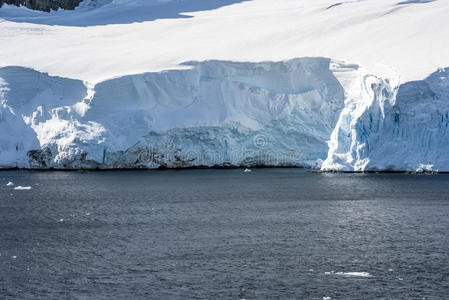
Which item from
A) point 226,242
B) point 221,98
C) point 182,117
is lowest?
point 226,242

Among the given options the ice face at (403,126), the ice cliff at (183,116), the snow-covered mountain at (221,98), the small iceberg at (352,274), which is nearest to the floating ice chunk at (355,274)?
the small iceberg at (352,274)

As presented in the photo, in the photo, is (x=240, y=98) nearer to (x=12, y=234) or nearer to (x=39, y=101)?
(x=39, y=101)

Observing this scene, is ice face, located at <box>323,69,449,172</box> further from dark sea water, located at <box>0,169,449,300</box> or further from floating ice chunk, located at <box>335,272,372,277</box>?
floating ice chunk, located at <box>335,272,372,277</box>

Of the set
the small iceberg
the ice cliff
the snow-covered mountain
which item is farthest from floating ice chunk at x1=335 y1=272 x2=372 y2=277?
the ice cliff

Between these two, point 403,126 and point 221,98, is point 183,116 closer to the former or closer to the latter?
point 221,98

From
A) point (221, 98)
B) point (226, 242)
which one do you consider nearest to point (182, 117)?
point (221, 98)

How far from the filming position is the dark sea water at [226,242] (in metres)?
10.7

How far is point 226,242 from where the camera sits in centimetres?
1431

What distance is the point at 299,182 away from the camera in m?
27.8

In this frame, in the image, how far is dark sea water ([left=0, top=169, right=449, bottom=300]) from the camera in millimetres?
10727

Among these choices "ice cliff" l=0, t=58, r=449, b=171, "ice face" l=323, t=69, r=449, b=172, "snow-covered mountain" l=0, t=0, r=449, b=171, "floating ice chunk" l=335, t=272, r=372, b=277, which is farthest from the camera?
"ice cliff" l=0, t=58, r=449, b=171

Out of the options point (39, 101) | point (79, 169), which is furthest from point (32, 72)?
point (79, 169)

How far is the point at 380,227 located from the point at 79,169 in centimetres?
2131

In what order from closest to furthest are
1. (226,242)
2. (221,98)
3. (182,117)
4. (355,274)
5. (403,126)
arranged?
(355,274), (226,242), (403,126), (182,117), (221,98)
